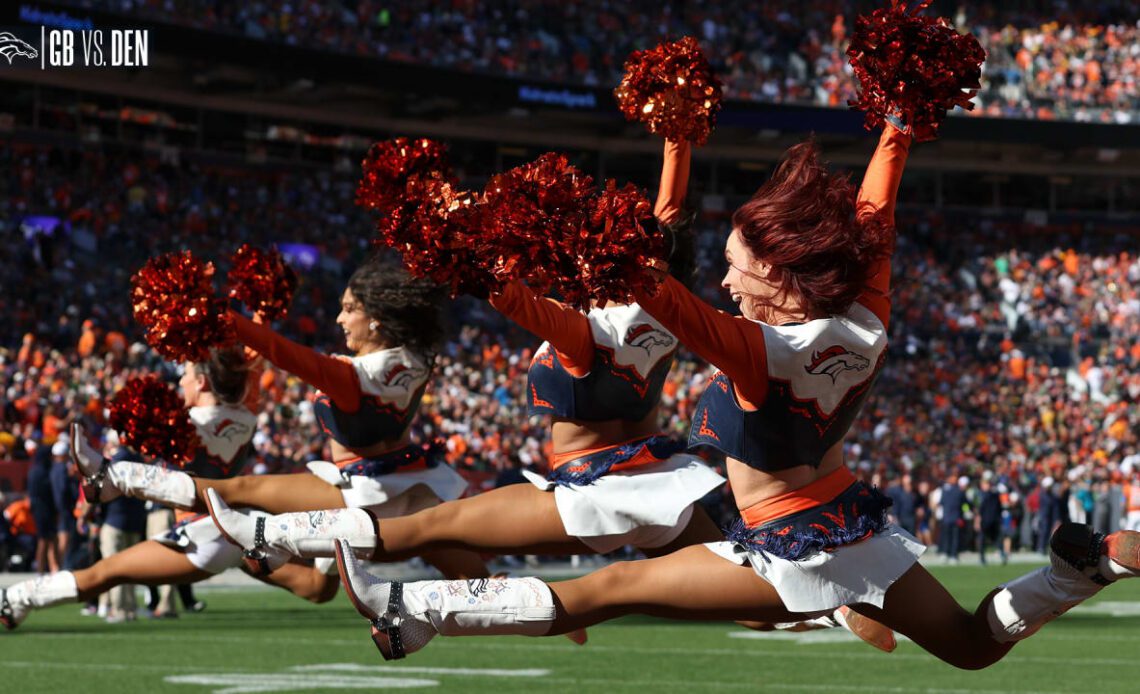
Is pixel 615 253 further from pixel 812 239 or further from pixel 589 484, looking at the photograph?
pixel 589 484

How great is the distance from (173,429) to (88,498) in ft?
1.56

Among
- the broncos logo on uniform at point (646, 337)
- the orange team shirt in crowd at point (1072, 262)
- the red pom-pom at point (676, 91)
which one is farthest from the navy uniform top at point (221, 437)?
the orange team shirt in crowd at point (1072, 262)

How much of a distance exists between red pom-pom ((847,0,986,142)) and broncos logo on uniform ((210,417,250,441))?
173 inches

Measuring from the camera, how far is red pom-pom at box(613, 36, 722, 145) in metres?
5.11

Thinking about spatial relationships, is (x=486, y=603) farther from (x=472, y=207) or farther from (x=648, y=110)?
(x=648, y=110)

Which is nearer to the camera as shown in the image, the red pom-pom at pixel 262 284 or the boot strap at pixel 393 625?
the boot strap at pixel 393 625

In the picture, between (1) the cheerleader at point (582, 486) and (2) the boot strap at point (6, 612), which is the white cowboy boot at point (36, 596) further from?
(1) the cheerleader at point (582, 486)

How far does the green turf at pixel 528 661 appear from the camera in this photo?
317 inches

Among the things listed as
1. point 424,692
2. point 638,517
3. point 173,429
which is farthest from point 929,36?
point 424,692

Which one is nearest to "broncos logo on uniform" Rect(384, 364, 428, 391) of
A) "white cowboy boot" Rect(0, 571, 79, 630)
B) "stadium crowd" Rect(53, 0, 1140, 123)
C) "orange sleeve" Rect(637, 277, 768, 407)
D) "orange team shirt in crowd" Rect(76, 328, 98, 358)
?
"white cowboy boot" Rect(0, 571, 79, 630)

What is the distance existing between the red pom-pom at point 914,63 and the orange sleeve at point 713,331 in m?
0.90

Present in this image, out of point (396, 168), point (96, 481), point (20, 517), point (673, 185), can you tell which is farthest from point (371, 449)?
point (20, 517)

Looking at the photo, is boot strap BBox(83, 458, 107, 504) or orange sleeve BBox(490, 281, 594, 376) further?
boot strap BBox(83, 458, 107, 504)

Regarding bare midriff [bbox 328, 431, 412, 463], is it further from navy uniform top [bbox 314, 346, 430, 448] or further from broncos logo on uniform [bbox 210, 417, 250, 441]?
broncos logo on uniform [bbox 210, 417, 250, 441]
